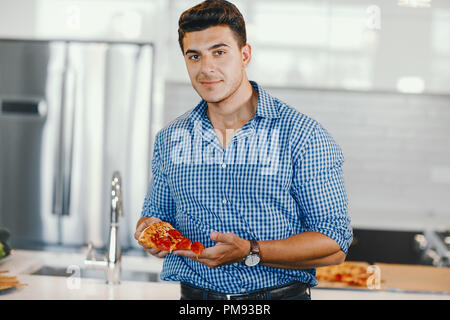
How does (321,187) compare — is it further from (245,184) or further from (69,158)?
(69,158)

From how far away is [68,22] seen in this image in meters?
3.41

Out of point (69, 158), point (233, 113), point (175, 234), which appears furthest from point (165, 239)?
point (69, 158)

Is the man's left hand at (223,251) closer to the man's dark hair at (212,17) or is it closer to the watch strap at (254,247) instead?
the watch strap at (254,247)

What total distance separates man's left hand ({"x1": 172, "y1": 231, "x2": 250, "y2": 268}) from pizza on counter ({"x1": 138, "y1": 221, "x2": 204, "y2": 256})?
3cm

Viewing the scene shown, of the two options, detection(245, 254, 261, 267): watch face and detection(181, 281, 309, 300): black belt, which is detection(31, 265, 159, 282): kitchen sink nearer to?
detection(181, 281, 309, 300): black belt

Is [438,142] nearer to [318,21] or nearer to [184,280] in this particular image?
[318,21]

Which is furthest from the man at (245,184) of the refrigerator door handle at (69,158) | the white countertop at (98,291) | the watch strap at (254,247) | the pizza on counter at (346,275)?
the refrigerator door handle at (69,158)

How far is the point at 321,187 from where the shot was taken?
1.42m

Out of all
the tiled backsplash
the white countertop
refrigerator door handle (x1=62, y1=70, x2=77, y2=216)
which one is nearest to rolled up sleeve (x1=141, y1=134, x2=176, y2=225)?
the white countertop

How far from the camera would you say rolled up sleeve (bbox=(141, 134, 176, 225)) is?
162cm

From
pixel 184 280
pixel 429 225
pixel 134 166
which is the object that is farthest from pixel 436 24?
pixel 184 280

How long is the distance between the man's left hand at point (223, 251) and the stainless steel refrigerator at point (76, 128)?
6.70 feet

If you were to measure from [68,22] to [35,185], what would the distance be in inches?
38.7

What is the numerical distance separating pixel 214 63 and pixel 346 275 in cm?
119
